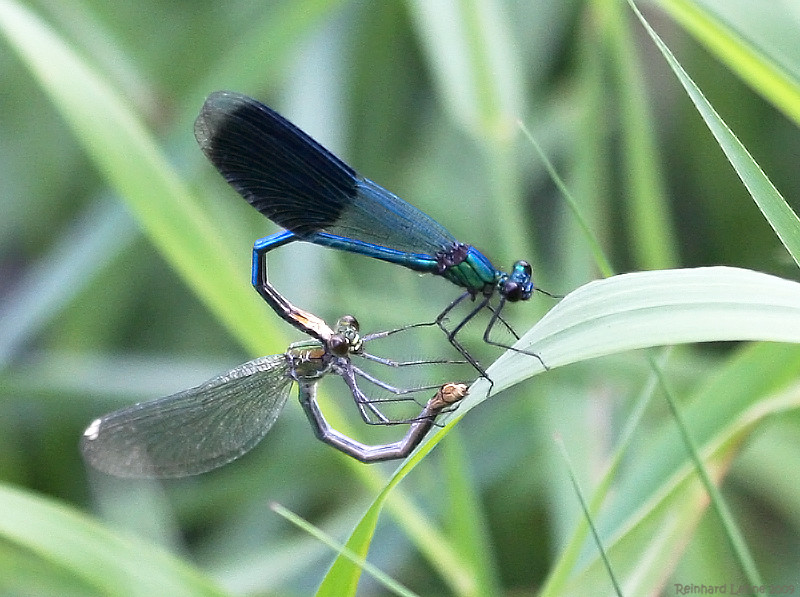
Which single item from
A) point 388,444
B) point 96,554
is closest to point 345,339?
point 388,444

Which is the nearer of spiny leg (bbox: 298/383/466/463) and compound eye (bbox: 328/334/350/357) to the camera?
spiny leg (bbox: 298/383/466/463)

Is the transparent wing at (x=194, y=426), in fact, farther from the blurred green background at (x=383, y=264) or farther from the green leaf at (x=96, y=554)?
the green leaf at (x=96, y=554)

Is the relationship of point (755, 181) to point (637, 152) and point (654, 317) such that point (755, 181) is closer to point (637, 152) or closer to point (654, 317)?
point (654, 317)

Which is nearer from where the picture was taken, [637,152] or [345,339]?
[345,339]

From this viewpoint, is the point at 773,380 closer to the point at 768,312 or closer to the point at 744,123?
the point at 768,312

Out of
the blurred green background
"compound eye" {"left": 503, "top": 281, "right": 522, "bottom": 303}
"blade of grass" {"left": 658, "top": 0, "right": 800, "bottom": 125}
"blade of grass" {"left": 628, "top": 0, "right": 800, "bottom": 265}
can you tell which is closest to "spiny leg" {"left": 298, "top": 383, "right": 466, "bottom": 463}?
the blurred green background

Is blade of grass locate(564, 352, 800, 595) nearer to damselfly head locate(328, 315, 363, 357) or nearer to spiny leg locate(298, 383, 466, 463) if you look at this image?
spiny leg locate(298, 383, 466, 463)
